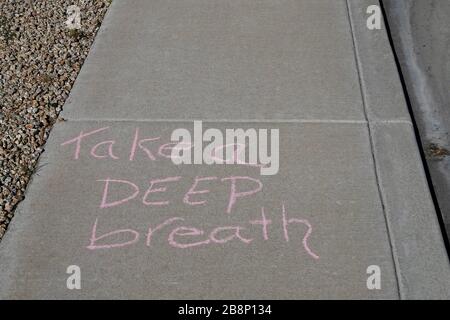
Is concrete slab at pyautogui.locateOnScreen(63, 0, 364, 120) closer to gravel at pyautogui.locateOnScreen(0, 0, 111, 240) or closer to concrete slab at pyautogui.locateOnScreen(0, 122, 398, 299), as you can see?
gravel at pyautogui.locateOnScreen(0, 0, 111, 240)

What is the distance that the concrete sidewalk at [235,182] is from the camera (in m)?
3.47

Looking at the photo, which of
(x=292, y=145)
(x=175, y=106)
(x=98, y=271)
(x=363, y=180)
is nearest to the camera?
(x=98, y=271)

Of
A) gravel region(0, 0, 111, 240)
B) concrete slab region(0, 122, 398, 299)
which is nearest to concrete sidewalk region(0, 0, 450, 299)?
concrete slab region(0, 122, 398, 299)

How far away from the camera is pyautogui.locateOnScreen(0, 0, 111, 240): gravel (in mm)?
4246

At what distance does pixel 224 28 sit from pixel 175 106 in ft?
4.24

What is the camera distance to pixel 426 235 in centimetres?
368

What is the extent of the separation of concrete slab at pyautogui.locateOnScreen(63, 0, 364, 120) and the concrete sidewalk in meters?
0.02

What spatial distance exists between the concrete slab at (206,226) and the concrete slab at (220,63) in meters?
0.26

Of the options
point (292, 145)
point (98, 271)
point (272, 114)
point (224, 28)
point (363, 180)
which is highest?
point (224, 28)

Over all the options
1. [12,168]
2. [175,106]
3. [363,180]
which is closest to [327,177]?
[363,180]

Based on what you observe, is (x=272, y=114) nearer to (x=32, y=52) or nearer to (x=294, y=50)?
(x=294, y=50)
